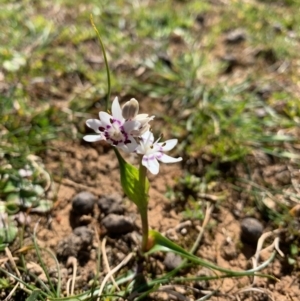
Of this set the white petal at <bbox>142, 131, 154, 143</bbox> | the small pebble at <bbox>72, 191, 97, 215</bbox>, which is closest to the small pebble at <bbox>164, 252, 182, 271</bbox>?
the small pebble at <bbox>72, 191, 97, 215</bbox>

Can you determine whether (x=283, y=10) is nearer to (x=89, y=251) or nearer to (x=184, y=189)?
(x=184, y=189)

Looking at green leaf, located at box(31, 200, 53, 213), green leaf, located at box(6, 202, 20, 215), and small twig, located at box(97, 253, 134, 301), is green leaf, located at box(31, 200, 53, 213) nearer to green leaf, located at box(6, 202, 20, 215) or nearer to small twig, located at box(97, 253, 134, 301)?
green leaf, located at box(6, 202, 20, 215)

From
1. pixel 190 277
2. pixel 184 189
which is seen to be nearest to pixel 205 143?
pixel 184 189

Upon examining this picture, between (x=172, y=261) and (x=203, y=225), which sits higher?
(x=203, y=225)

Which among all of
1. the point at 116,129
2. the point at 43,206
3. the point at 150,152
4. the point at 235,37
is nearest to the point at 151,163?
the point at 150,152

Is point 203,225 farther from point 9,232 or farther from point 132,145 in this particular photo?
point 9,232

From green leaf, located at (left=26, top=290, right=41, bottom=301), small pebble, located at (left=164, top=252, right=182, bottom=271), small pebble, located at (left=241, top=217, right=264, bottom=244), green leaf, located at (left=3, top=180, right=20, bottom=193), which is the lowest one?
green leaf, located at (left=26, top=290, right=41, bottom=301)

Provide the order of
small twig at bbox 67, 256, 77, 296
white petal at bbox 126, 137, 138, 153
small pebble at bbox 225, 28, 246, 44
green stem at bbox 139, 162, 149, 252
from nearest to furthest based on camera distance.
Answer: white petal at bbox 126, 137, 138, 153, green stem at bbox 139, 162, 149, 252, small twig at bbox 67, 256, 77, 296, small pebble at bbox 225, 28, 246, 44
